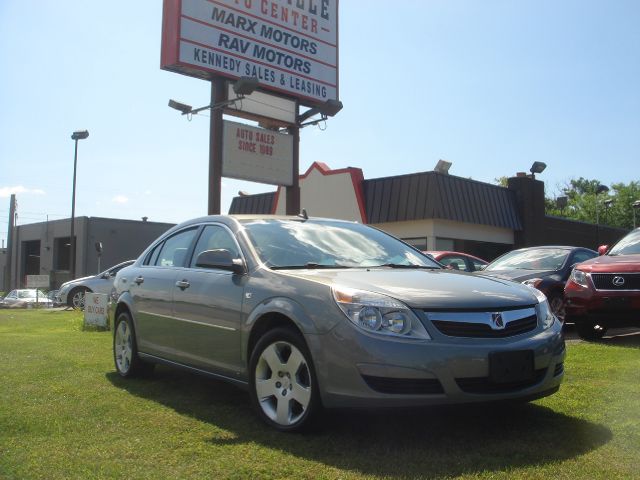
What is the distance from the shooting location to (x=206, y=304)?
527 cm

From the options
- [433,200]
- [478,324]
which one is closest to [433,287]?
[478,324]

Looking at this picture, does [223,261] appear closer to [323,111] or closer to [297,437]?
[297,437]

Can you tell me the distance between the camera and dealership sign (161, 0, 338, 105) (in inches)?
565

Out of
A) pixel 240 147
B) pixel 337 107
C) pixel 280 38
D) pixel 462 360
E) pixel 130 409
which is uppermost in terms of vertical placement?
pixel 280 38

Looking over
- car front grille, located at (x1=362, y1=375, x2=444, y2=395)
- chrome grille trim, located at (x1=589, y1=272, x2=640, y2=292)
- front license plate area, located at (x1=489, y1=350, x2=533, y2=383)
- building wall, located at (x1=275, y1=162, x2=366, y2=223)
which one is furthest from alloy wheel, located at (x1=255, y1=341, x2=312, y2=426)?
building wall, located at (x1=275, y1=162, x2=366, y2=223)

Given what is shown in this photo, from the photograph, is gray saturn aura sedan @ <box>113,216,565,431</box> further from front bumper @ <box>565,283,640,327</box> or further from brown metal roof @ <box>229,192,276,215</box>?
brown metal roof @ <box>229,192,276,215</box>

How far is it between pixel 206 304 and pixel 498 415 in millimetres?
2298

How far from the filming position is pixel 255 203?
95.8 feet

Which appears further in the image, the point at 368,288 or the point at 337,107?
the point at 337,107

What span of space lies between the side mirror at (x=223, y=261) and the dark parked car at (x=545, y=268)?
5.87m

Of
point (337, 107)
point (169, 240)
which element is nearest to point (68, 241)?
point (337, 107)

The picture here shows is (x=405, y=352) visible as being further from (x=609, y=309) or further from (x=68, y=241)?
(x=68, y=241)

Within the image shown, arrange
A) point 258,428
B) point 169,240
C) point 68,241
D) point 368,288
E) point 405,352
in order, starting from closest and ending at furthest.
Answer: point 405,352 → point 368,288 → point 258,428 → point 169,240 → point 68,241

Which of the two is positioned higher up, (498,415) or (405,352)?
(405,352)
